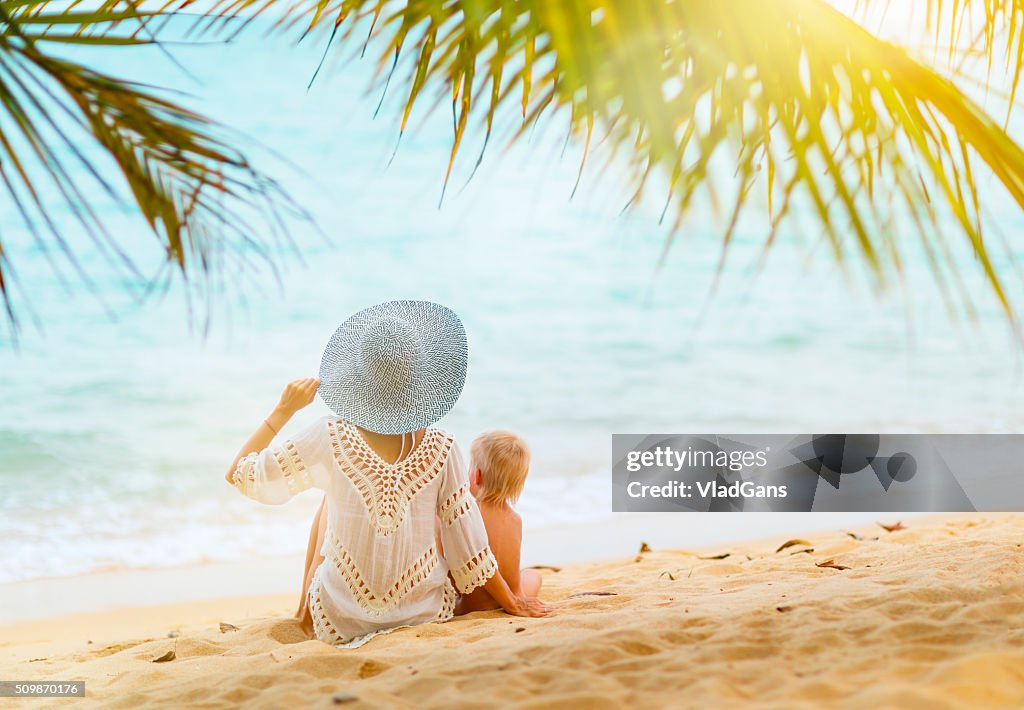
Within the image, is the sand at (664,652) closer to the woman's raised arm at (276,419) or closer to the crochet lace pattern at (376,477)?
the crochet lace pattern at (376,477)

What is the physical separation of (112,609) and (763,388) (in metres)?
6.66

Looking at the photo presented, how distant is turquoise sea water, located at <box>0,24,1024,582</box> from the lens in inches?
207

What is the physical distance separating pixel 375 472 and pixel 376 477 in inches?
0.5

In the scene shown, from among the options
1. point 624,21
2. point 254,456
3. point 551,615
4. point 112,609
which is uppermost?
point 624,21

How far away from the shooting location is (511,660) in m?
1.69

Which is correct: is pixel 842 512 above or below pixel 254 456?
below

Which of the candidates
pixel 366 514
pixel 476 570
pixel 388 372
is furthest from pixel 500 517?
pixel 388 372

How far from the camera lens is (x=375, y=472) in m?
2.18

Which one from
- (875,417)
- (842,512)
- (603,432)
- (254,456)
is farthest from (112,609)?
(875,417)

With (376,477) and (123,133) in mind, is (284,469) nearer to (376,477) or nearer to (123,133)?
(376,477)

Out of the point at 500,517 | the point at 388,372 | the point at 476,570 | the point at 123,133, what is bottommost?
the point at 476,570

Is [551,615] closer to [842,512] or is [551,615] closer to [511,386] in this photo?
[842,512]

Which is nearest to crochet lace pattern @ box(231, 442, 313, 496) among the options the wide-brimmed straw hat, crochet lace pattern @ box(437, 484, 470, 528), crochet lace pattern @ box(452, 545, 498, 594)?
the wide-brimmed straw hat

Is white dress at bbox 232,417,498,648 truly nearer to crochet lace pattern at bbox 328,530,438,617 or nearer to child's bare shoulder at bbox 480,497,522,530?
crochet lace pattern at bbox 328,530,438,617
